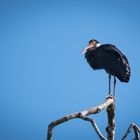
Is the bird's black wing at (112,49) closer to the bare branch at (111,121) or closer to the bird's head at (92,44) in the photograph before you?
the bird's head at (92,44)

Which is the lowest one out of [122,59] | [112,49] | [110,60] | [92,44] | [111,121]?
[111,121]

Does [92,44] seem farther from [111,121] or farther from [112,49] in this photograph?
[111,121]

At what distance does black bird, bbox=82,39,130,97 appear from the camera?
354 inches

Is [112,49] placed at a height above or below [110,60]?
above

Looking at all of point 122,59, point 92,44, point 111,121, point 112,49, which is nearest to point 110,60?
point 112,49

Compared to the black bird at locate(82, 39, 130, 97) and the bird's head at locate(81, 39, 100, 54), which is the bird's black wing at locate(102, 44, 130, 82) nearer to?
the black bird at locate(82, 39, 130, 97)

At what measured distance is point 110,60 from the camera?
9602 millimetres

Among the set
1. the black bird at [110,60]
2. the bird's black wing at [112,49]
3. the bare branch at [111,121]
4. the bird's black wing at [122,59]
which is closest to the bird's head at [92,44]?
the black bird at [110,60]

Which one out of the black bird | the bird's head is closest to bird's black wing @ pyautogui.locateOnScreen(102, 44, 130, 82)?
the black bird

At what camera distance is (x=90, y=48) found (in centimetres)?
1115

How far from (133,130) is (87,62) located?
4854 millimetres

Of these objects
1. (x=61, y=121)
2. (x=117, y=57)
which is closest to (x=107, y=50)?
(x=117, y=57)

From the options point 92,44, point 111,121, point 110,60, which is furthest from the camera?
point 92,44

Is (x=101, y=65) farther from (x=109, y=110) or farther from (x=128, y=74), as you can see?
(x=109, y=110)
